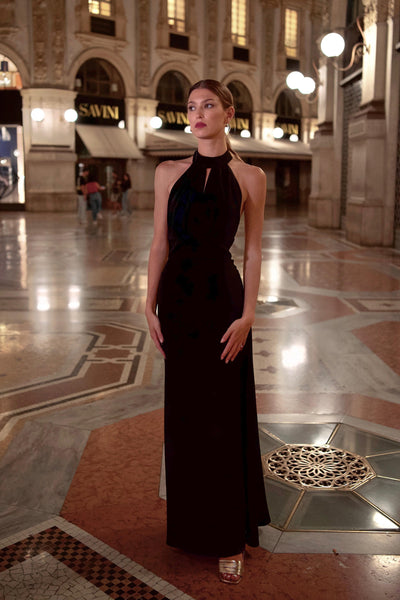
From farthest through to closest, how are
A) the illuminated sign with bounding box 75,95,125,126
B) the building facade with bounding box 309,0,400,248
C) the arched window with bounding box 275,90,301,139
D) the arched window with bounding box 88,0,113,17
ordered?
the arched window with bounding box 275,90,301,139 → the illuminated sign with bounding box 75,95,125,126 → the arched window with bounding box 88,0,113,17 → the building facade with bounding box 309,0,400,248

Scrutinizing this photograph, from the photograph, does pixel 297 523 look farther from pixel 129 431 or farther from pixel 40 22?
pixel 40 22

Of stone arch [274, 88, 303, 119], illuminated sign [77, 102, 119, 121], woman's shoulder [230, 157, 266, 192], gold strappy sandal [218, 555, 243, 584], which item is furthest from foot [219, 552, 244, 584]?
stone arch [274, 88, 303, 119]

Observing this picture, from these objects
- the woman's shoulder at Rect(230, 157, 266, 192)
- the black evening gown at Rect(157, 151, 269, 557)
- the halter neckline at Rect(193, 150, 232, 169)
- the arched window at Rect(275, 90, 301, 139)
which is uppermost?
the arched window at Rect(275, 90, 301, 139)

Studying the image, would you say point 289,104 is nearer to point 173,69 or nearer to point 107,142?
point 173,69

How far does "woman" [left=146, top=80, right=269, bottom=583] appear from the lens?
2.42 meters

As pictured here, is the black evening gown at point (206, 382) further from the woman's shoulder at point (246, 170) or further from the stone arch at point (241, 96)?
the stone arch at point (241, 96)

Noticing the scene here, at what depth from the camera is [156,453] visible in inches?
140

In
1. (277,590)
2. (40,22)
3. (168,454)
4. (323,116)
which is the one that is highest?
(40,22)

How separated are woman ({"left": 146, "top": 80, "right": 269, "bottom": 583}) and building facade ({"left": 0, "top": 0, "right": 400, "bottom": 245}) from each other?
51.7 ft

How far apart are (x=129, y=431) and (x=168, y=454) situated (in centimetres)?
126

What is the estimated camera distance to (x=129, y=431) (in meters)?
3.83

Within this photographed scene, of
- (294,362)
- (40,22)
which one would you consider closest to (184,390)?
Result: (294,362)

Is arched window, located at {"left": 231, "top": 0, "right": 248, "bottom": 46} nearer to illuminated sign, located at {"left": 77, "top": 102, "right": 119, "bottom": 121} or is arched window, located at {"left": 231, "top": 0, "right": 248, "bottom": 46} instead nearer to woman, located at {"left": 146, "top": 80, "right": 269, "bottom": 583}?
illuminated sign, located at {"left": 77, "top": 102, "right": 119, "bottom": 121}

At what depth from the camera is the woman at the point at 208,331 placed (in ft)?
7.94
